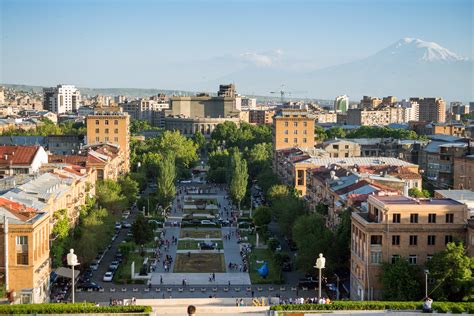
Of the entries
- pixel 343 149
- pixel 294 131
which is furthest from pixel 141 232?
pixel 294 131

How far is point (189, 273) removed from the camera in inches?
2467

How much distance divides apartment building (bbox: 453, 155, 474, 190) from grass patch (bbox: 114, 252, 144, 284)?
3918cm

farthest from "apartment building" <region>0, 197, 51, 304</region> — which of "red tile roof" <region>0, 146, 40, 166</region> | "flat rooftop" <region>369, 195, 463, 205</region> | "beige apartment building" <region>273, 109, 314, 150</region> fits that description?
"beige apartment building" <region>273, 109, 314, 150</region>

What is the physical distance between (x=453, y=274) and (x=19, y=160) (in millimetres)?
53403

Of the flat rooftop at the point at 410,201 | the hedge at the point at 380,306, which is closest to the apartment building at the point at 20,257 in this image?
the hedge at the point at 380,306

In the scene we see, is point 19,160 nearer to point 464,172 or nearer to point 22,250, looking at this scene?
point 22,250

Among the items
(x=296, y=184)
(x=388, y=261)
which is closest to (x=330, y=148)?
(x=296, y=184)

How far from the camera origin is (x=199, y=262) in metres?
67.0

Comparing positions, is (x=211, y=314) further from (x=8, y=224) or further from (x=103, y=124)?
(x=103, y=124)

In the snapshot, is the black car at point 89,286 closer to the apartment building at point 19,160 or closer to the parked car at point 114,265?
the parked car at point 114,265

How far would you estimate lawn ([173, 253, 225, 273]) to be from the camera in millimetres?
64250

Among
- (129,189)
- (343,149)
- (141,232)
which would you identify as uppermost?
(343,149)

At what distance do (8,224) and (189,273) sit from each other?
20.4 metres

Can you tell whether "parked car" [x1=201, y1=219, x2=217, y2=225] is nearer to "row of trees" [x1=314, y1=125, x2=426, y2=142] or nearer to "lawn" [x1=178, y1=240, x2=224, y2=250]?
"lawn" [x1=178, y1=240, x2=224, y2=250]
